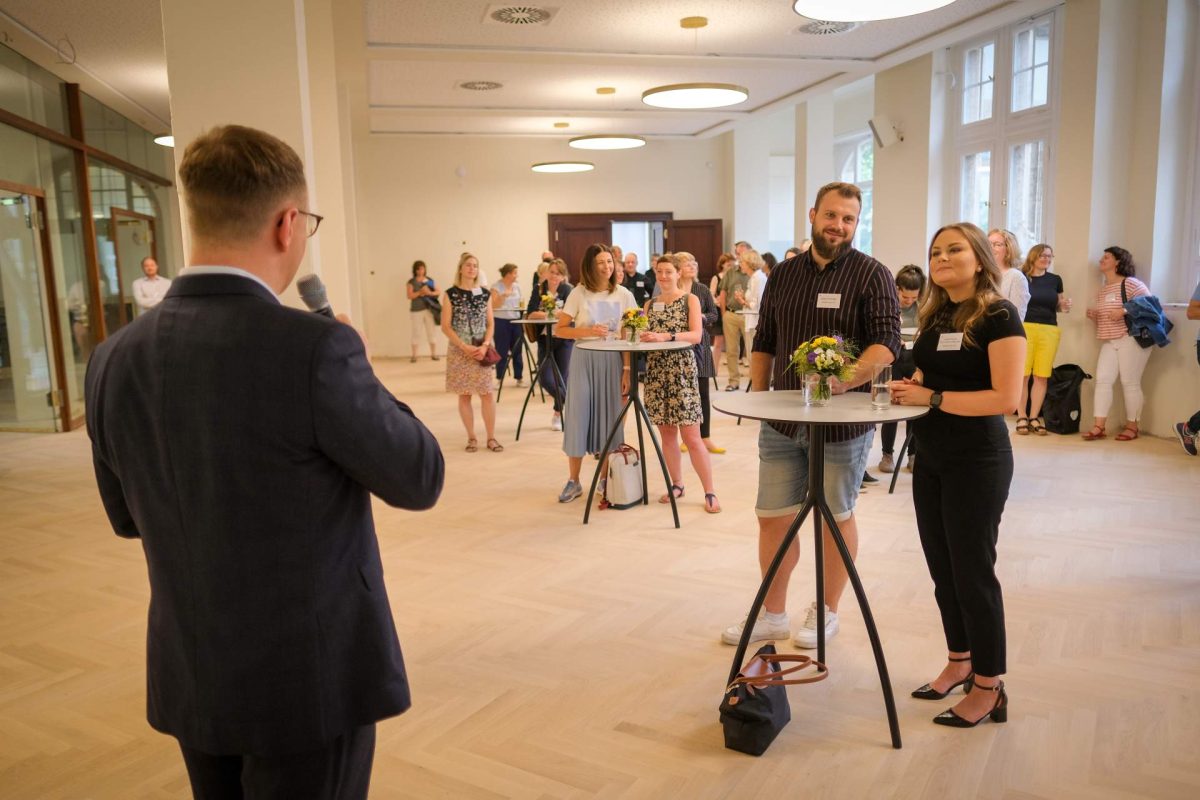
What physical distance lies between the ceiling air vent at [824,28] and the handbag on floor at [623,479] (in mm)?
4460

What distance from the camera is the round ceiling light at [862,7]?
5.73 meters

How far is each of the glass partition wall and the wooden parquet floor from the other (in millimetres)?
3530

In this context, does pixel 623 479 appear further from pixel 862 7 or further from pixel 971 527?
pixel 862 7

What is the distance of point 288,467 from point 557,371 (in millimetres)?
6785

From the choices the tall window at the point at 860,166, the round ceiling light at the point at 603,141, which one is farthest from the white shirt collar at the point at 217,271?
the tall window at the point at 860,166

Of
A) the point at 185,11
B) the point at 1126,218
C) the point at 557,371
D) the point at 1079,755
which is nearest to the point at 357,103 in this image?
the point at 557,371

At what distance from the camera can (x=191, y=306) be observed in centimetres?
118

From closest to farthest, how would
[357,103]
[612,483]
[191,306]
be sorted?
[191,306], [612,483], [357,103]

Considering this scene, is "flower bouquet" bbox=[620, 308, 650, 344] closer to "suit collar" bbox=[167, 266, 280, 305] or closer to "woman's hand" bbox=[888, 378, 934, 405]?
"woman's hand" bbox=[888, 378, 934, 405]

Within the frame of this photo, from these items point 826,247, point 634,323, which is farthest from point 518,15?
point 826,247

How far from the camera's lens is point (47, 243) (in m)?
8.62

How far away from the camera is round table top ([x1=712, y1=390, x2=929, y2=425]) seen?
7.84 feet

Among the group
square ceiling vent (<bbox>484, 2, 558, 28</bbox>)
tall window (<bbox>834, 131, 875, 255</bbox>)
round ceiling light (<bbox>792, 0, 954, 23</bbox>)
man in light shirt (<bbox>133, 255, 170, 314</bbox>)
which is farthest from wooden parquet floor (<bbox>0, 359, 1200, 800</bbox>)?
tall window (<bbox>834, 131, 875, 255</bbox>)

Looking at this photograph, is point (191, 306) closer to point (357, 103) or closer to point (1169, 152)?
point (1169, 152)
